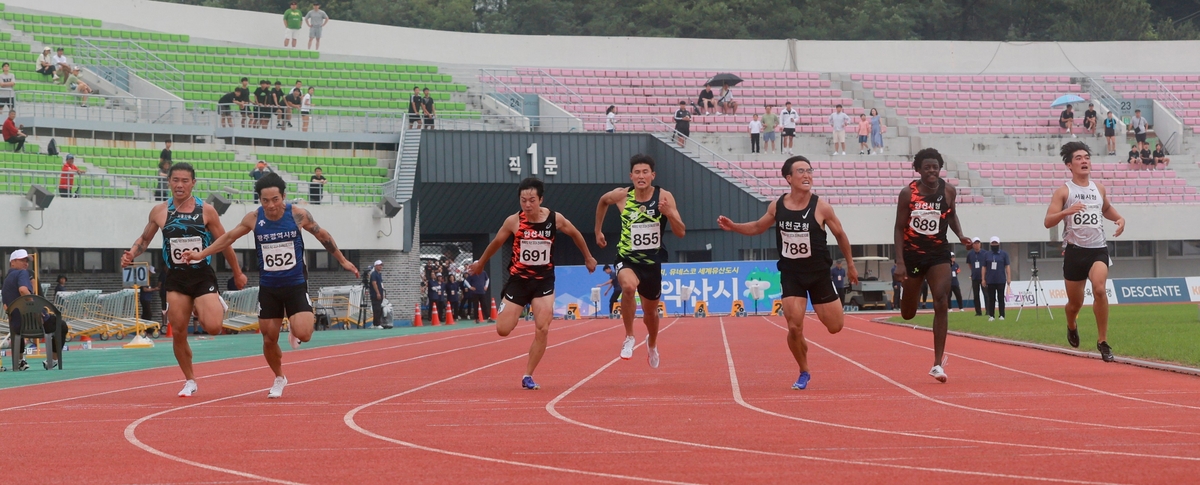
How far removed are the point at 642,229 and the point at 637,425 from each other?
3.92 metres

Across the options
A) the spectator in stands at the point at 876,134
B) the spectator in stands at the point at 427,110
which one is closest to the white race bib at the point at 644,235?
the spectator in stands at the point at 427,110

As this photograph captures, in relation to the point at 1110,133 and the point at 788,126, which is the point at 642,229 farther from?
the point at 1110,133

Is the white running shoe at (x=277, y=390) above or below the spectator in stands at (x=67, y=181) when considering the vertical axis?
below

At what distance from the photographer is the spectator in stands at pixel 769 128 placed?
43688mm

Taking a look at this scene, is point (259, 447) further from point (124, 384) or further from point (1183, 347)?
point (1183, 347)

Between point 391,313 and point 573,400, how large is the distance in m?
24.1

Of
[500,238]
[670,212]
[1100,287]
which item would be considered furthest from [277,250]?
[1100,287]

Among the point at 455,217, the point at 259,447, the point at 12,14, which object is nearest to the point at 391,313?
the point at 455,217

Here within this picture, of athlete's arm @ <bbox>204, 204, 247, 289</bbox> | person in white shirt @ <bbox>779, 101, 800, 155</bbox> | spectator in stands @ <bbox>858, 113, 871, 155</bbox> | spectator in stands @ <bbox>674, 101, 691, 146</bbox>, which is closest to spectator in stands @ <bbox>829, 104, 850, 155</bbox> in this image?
spectator in stands @ <bbox>858, 113, 871, 155</bbox>

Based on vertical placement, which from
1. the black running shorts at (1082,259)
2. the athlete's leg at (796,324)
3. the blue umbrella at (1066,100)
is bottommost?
the athlete's leg at (796,324)

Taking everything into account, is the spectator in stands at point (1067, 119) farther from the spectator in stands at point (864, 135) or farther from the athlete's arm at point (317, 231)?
the athlete's arm at point (317, 231)

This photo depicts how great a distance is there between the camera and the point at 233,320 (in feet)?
104

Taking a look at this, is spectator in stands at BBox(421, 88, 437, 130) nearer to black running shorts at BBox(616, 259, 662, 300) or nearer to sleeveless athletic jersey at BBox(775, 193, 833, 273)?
black running shorts at BBox(616, 259, 662, 300)

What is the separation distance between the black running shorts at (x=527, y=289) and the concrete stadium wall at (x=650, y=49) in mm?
38329
